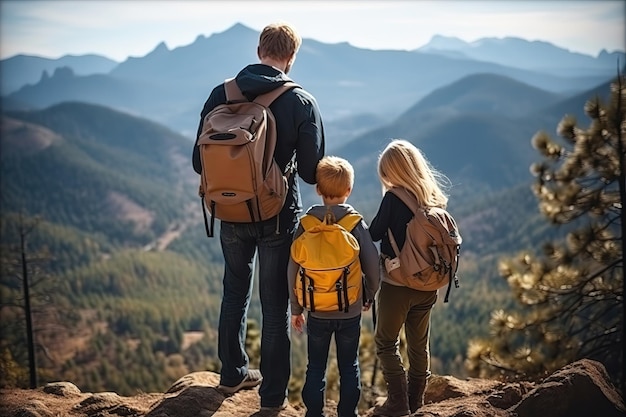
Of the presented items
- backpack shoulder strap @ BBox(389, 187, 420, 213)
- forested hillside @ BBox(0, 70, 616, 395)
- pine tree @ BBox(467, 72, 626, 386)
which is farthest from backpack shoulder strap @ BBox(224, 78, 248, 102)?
forested hillside @ BBox(0, 70, 616, 395)

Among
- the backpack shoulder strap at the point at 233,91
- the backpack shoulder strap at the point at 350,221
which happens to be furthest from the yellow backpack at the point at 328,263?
the backpack shoulder strap at the point at 233,91

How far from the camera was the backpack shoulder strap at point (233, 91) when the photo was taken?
368 cm

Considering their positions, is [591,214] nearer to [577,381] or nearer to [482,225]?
[577,381]

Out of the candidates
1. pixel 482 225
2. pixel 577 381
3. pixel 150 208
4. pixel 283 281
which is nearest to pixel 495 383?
pixel 577 381

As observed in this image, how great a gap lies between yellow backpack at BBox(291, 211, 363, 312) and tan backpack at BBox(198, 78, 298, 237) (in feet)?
0.97

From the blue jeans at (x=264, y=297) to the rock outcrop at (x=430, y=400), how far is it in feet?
0.99

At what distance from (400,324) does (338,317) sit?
1.55 ft

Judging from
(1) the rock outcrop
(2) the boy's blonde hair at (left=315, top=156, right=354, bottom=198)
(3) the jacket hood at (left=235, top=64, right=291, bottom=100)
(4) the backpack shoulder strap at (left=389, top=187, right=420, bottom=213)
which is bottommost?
(1) the rock outcrop

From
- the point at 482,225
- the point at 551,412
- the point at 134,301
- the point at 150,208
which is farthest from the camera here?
the point at 150,208

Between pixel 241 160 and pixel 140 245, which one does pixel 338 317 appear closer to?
pixel 241 160

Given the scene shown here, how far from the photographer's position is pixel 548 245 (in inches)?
336

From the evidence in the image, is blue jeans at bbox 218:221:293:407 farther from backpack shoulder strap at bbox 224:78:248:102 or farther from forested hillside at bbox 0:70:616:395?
forested hillside at bbox 0:70:616:395

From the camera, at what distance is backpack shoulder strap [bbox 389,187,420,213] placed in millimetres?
3701

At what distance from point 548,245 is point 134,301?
268 feet
